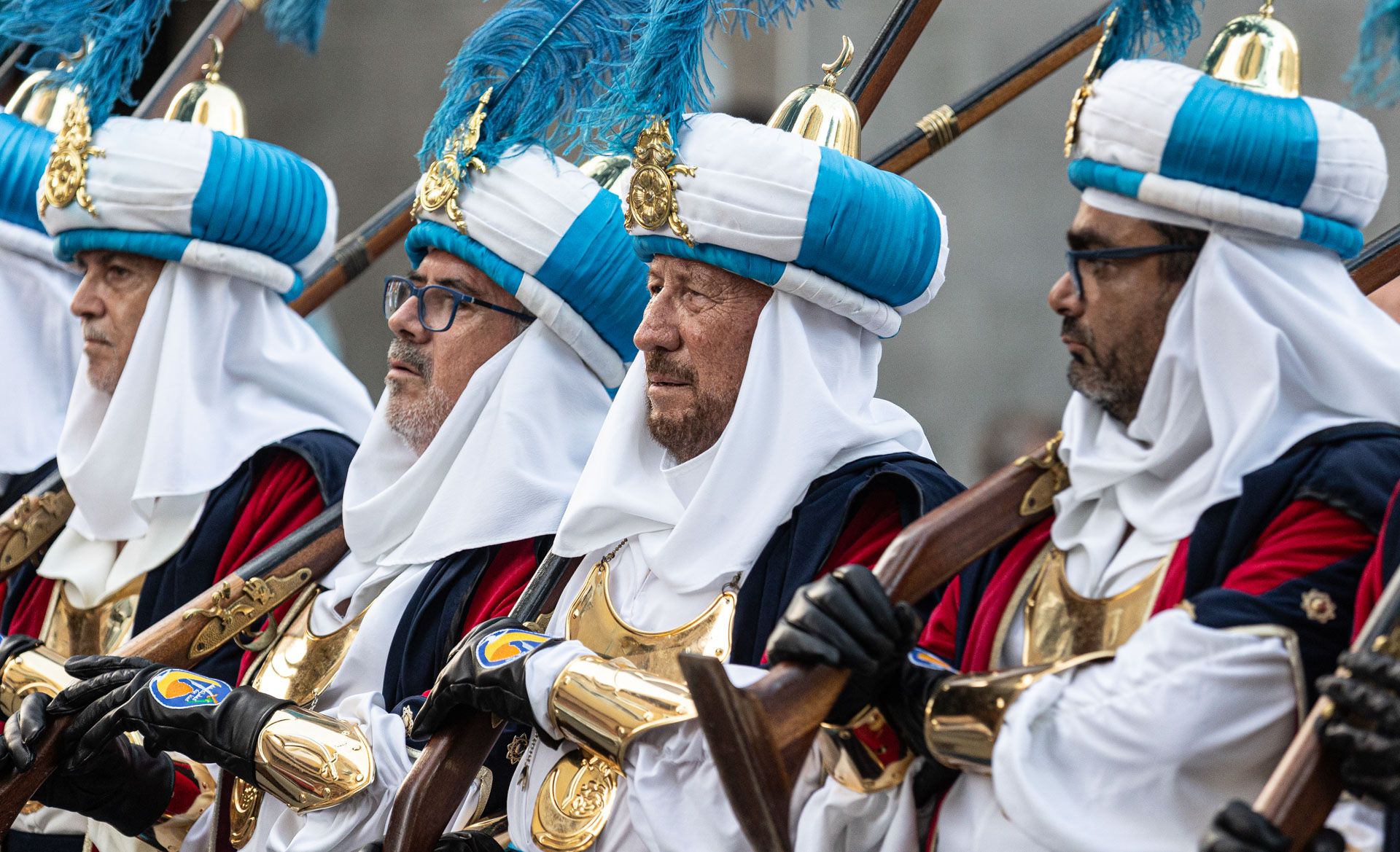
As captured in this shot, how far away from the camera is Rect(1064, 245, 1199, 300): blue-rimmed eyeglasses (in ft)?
9.18

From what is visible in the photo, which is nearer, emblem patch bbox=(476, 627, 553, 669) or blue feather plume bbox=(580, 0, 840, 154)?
emblem patch bbox=(476, 627, 553, 669)

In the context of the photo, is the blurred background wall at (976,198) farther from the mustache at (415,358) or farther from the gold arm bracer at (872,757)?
the gold arm bracer at (872,757)

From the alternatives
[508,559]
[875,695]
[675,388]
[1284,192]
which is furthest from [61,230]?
[1284,192]

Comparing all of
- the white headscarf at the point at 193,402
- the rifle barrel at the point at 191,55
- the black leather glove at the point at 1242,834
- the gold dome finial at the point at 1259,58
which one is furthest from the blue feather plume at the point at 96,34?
the black leather glove at the point at 1242,834

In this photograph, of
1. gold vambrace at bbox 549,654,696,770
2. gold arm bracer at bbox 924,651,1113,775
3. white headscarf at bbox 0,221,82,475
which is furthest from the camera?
white headscarf at bbox 0,221,82,475

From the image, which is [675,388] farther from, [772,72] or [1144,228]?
[772,72]

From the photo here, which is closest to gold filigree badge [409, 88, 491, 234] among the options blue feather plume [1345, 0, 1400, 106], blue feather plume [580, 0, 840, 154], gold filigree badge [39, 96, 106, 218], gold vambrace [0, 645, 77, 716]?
blue feather plume [580, 0, 840, 154]

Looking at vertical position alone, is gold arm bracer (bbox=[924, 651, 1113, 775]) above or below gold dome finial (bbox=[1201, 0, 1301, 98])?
below

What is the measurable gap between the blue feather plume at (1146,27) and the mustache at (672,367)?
3.33 feet

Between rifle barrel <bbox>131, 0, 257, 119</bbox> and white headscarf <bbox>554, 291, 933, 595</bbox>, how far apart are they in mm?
2698

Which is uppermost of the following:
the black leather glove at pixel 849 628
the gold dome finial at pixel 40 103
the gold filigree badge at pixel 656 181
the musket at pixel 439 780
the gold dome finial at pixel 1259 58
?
the gold dome finial at pixel 1259 58

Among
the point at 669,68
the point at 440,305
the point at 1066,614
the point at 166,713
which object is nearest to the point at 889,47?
the point at 669,68

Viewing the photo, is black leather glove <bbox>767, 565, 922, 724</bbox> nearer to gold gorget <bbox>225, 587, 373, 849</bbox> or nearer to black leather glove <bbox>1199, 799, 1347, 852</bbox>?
black leather glove <bbox>1199, 799, 1347, 852</bbox>

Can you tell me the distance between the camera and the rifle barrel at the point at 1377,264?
3428 mm
